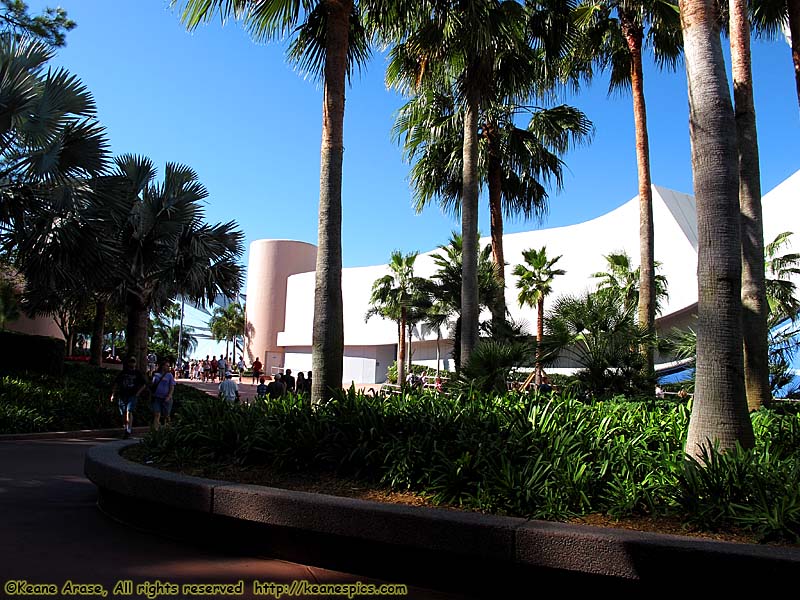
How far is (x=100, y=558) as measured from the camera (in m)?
4.43

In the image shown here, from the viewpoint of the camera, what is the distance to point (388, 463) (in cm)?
530

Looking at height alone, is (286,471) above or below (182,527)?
above

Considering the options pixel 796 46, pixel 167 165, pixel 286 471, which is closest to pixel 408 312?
pixel 167 165

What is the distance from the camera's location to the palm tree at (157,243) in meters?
16.7

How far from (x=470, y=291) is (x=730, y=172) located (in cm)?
745

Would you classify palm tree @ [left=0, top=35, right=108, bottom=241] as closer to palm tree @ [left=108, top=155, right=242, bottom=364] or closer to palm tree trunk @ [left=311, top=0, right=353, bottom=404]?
palm tree @ [left=108, top=155, right=242, bottom=364]

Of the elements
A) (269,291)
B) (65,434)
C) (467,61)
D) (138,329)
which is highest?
(269,291)

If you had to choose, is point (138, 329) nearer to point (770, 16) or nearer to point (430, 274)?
point (770, 16)

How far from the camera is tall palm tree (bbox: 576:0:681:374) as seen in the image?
1398 centimetres

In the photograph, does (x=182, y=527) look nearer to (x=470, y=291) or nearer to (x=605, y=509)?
(x=605, y=509)

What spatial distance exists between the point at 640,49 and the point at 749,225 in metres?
8.27

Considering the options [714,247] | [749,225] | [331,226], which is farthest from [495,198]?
[714,247]

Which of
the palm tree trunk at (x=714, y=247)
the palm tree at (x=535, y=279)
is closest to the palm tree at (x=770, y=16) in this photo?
the palm tree trunk at (x=714, y=247)

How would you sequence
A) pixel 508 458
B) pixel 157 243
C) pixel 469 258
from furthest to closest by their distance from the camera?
pixel 157 243
pixel 469 258
pixel 508 458
